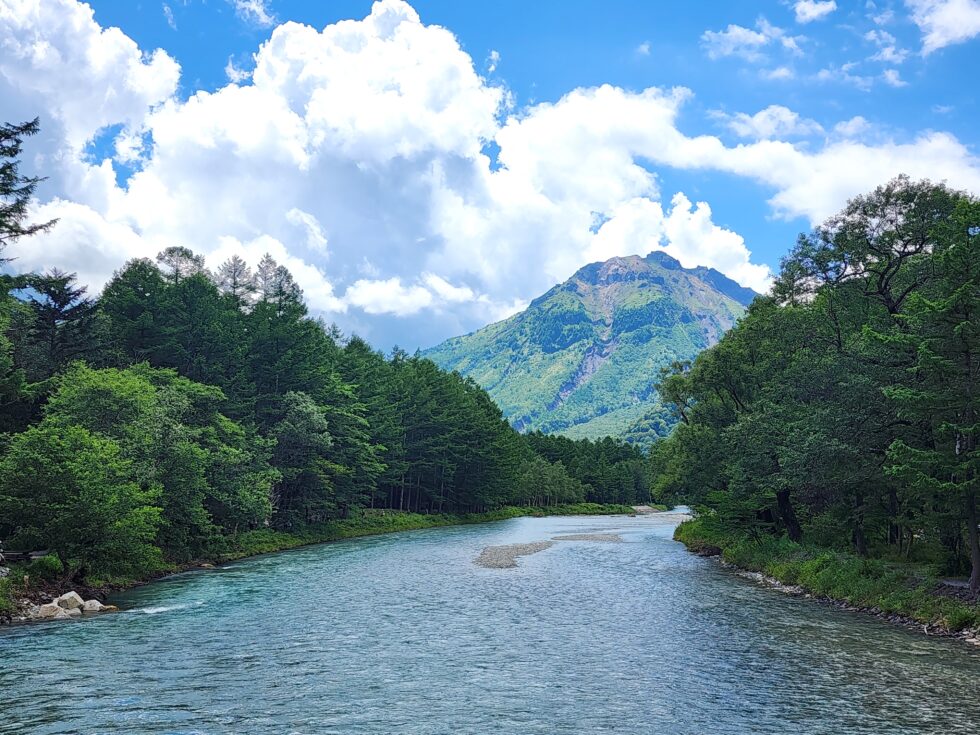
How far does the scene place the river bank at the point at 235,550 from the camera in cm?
3283

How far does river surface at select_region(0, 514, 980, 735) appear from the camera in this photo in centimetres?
1884

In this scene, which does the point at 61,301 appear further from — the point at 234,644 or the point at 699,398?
the point at 699,398

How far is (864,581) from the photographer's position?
1444 inches

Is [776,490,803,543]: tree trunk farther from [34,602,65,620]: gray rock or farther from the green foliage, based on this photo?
[34,602,65,620]: gray rock

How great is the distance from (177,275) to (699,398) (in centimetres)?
6662

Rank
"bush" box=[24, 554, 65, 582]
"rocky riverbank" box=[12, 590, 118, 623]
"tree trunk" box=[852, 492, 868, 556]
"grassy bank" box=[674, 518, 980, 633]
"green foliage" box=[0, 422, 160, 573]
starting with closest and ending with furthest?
"grassy bank" box=[674, 518, 980, 633], "rocky riverbank" box=[12, 590, 118, 623], "green foliage" box=[0, 422, 160, 573], "bush" box=[24, 554, 65, 582], "tree trunk" box=[852, 492, 868, 556]

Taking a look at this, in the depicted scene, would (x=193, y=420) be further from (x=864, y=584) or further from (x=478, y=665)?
(x=864, y=584)

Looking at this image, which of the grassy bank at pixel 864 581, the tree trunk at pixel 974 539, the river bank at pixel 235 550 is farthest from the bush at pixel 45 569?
the tree trunk at pixel 974 539

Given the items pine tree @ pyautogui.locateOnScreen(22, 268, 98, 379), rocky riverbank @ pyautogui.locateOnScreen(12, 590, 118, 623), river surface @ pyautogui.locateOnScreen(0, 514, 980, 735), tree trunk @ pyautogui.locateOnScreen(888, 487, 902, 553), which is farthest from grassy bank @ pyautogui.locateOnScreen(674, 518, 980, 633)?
pine tree @ pyautogui.locateOnScreen(22, 268, 98, 379)

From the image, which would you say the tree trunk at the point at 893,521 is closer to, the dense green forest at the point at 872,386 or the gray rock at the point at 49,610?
the dense green forest at the point at 872,386

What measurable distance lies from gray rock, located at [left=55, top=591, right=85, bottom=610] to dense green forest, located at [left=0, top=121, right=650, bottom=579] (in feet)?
10.4

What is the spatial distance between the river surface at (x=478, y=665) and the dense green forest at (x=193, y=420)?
6931mm

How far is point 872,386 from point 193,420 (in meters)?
51.5

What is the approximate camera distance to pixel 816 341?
4550 cm
